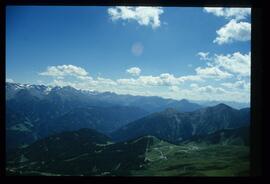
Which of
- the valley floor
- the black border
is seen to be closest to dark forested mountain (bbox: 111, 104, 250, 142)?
the valley floor

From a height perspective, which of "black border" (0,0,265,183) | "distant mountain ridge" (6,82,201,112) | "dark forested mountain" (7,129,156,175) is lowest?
"dark forested mountain" (7,129,156,175)

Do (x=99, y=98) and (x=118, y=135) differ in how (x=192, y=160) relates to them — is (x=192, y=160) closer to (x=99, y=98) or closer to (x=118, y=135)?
(x=118, y=135)

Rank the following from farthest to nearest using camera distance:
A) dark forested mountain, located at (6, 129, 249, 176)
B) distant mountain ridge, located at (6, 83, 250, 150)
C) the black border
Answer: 1. distant mountain ridge, located at (6, 83, 250, 150)
2. dark forested mountain, located at (6, 129, 249, 176)
3. the black border

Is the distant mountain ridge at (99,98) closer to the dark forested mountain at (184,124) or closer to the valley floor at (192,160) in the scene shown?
the dark forested mountain at (184,124)

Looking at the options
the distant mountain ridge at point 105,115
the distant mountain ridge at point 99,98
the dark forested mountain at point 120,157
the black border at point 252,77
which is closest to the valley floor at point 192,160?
the dark forested mountain at point 120,157

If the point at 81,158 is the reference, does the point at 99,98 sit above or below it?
above

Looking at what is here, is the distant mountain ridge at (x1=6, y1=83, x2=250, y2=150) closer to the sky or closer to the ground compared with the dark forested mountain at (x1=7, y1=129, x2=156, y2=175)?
closer to the sky

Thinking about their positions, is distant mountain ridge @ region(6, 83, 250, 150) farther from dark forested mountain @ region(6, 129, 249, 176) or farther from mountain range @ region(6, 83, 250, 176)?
dark forested mountain @ region(6, 129, 249, 176)

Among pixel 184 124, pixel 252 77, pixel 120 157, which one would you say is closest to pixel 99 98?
pixel 184 124
